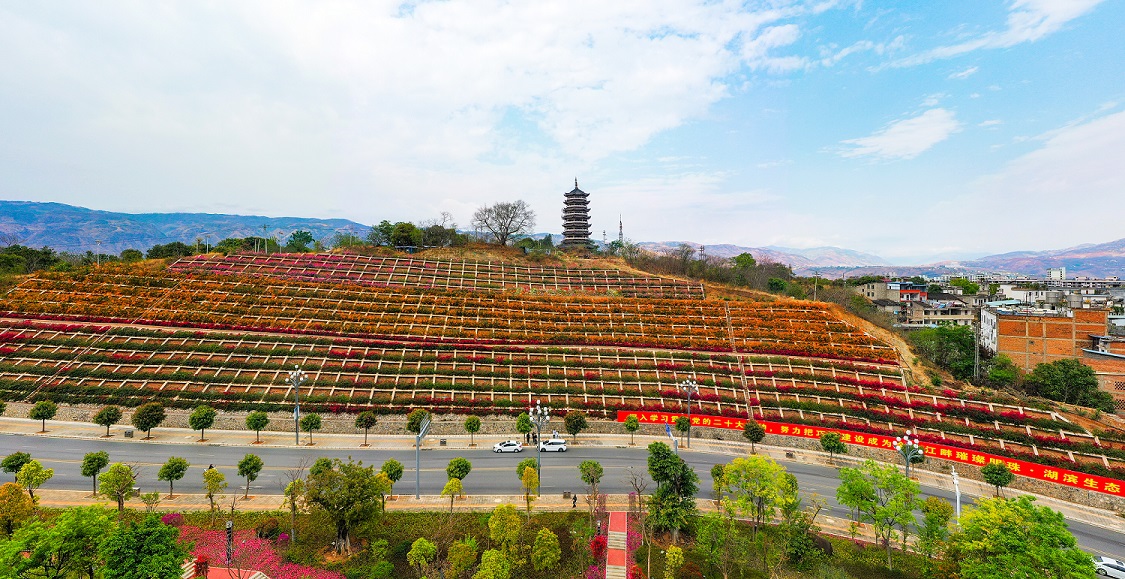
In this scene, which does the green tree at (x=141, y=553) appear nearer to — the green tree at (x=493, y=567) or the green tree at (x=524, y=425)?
the green tree at (x=493, y=567)

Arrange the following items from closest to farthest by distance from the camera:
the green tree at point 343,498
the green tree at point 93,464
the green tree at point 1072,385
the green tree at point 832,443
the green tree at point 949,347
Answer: the green tree at point 343,498 < the green tree at point 93,464 < the green tree at point 832,443 < the green tree at point 1072,385 < the green tree at point 949,347

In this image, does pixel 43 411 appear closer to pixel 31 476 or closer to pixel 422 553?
pixel 31 476

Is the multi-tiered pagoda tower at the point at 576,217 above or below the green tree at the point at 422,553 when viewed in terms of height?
above

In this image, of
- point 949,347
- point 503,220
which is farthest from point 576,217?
point 949,347

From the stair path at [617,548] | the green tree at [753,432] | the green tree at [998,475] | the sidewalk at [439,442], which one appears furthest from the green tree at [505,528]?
the green tree at [998,475]

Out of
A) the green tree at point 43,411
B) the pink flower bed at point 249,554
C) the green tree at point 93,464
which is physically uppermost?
the green tree at point 43,411

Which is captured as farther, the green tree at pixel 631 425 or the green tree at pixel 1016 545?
the green tree at pixel 631 425

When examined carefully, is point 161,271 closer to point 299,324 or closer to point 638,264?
point 299,324

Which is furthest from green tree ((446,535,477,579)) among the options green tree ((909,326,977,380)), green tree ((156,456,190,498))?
green tree ((909,326,977,380))
